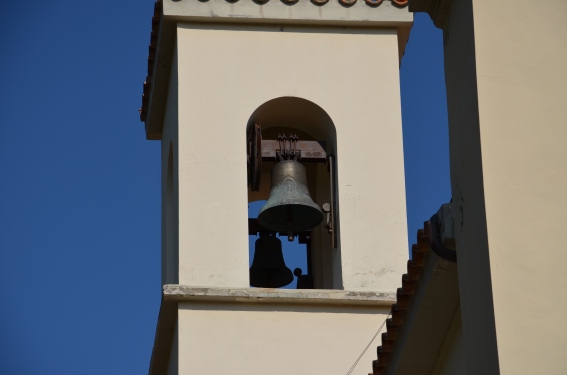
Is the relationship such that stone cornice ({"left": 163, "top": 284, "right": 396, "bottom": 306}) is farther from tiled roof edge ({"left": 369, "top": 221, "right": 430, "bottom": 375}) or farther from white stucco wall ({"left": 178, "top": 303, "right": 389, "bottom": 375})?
tiled roof edge ({"left": 369, "top": 221, "right": 430, "bottom": 375})

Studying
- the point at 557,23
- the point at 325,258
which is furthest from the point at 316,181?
the point at 557,23

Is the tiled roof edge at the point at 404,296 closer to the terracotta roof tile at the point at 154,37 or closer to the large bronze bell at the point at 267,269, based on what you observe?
the large bronze bell at the point at 267,269

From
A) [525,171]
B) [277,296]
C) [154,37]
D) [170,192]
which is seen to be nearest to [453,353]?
[525,171]

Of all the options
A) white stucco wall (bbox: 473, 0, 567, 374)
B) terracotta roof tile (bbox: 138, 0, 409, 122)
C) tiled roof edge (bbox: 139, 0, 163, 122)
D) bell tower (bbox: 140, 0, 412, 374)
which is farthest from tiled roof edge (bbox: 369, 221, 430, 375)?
tiled roof edge (bbox: 139, 0, 163, 122)

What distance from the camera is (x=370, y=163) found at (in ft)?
41.4

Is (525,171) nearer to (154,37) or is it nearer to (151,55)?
(154,37)

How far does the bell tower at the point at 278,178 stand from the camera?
11898 mm

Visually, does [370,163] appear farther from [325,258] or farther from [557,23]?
[557,23]

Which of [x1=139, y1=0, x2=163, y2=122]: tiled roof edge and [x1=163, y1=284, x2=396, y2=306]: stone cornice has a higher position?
[x1=139, y1=0, x2=163, y2=122]: tiled roof edge

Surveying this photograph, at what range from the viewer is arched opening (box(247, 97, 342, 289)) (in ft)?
41.8

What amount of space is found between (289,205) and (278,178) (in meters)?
0.21

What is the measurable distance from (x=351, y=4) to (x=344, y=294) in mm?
2315

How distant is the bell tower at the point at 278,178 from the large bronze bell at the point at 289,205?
0.5 inches

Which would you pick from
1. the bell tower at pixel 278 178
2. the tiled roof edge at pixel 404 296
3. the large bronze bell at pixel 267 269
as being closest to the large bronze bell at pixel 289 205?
the bell tower at pixel 278 178
